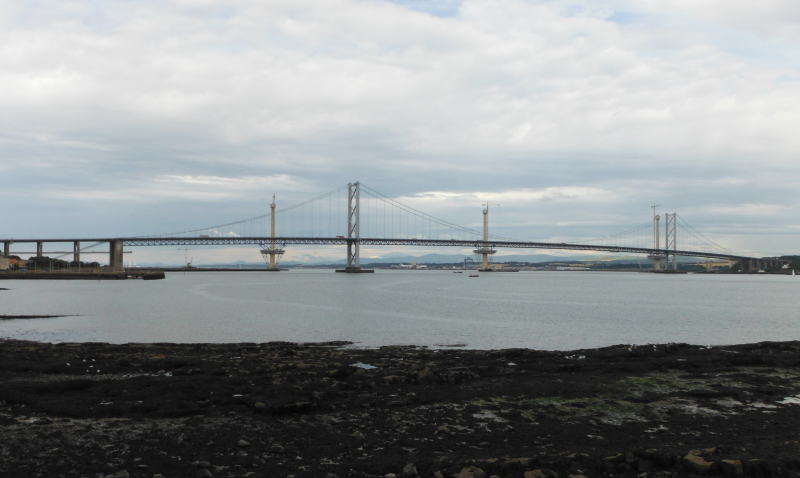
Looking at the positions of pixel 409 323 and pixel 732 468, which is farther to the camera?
pixel 409 323

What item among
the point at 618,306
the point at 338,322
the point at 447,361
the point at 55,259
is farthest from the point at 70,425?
the point at 55,259

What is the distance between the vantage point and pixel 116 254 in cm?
9025

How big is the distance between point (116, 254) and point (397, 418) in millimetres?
93889

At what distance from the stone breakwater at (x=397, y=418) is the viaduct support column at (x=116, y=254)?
8586 cm

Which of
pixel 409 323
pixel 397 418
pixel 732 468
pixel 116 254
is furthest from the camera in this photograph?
pixel 116 254

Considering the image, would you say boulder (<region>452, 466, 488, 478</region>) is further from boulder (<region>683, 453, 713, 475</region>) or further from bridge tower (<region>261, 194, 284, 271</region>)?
bridge tower (<region>261, 194, 284, 271</region>)

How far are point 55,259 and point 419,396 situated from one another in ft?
365

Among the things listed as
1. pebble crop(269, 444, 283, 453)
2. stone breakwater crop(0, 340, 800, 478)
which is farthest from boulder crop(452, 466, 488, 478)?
pebble crop(269, 444, 283, 453)

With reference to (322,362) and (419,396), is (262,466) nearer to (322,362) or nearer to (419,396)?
(419,396)

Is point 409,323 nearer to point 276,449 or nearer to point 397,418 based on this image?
point 397,418

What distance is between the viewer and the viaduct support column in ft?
295

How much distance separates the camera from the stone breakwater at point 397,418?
17.2 ft

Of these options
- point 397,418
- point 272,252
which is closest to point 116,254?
point 272,252

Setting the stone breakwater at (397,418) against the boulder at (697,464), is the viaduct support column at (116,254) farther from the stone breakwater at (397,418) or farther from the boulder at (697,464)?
the boulder at (697,464)
